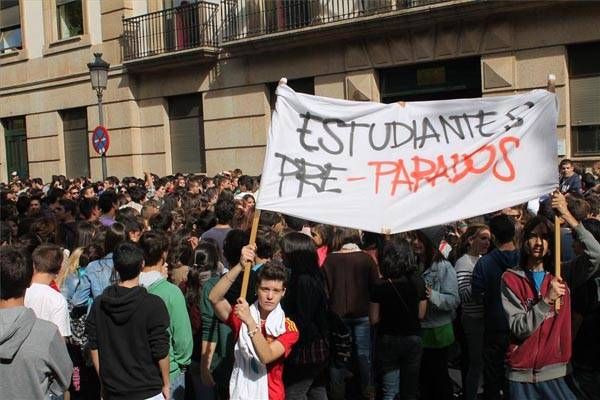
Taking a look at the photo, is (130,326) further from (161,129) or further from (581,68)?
(161,129)

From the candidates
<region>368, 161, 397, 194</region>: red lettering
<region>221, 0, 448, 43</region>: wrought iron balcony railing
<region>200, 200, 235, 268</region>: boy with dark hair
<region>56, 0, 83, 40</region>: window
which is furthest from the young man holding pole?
<region>56, 0, 83, 40</region>: window

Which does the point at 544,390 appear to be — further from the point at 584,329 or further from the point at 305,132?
the point at 305,132

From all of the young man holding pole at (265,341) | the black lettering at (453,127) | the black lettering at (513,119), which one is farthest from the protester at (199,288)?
the black lettering at (513,119)

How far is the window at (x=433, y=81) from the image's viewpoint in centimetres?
1392

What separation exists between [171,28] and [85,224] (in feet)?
41.7

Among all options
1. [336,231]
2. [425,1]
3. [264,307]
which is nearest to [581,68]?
[425,1]

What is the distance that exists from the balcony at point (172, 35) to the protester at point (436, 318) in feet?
40.4

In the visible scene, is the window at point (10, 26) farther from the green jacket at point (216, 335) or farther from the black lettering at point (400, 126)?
the black lettering at point (400, 126)

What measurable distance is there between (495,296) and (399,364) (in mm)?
853

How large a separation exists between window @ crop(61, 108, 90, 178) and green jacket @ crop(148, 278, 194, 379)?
17.2 meters

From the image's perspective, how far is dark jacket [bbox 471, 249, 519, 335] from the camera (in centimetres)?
507

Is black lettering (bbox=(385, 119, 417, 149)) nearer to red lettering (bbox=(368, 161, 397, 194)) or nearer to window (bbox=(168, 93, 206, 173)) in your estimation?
red lettering (bbox=(368, 161, 397, 194))

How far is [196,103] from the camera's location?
1844 cm

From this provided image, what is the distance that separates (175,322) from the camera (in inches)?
192
